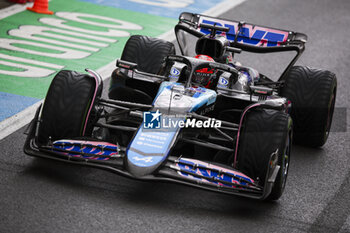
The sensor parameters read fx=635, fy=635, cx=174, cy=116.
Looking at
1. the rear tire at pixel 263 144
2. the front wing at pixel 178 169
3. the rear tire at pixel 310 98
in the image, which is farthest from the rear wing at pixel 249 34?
the front wing at pixel 178 169

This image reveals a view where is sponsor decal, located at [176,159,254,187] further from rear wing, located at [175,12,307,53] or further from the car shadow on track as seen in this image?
rear wing, located at [175,12,307,53]

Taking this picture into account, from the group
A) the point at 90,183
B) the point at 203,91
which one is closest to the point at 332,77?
the point at 203,91

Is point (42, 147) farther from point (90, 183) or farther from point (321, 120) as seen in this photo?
point (321, 120)

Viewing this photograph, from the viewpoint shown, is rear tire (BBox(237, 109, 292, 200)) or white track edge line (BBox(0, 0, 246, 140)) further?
white track edge line (BBox(0, 0, 246, 140))

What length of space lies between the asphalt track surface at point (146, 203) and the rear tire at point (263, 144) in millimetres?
332

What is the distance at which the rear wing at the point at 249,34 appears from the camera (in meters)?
8.41

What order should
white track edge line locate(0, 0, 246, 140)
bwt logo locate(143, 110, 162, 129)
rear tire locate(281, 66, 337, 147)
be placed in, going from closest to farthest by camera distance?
bwt logo locate(143, 110, 162, 129) < white track edge line locate(0, 0, 246, 140) < rear tire locate(281, 66, 337, 147)

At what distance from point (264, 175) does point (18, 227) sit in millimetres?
2266

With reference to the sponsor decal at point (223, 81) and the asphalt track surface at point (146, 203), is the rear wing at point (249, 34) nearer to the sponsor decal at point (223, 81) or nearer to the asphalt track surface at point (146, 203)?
the sponsor decal at point (223, 81)

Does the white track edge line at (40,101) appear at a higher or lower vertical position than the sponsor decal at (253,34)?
lower

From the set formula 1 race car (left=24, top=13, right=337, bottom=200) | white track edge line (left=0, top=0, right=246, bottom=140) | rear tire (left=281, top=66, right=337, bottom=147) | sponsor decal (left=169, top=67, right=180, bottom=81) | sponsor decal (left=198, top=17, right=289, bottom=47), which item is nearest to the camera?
formula 1 race car (left=24, top=13, right=337, bottom=200)

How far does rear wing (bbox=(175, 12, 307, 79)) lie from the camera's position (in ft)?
27.6

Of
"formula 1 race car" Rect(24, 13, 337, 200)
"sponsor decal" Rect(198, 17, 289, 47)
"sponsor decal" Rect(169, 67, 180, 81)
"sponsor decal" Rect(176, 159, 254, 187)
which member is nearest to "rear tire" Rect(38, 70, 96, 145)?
"formula 1 race car" Rect(24, 13, 337, 200)

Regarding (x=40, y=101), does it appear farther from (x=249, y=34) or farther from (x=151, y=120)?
(x=249, y=34)
